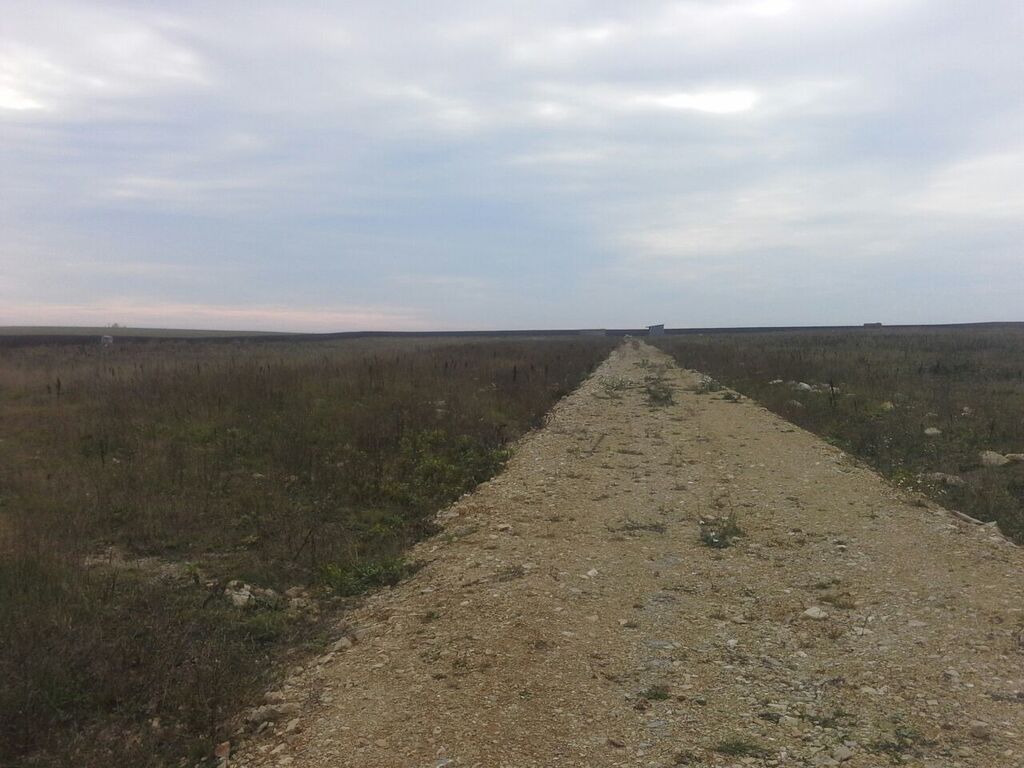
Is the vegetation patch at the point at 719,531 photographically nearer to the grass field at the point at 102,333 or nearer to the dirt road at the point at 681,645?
the dirt road at the point at 681,645

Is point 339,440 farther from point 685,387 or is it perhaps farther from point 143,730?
point 685,387

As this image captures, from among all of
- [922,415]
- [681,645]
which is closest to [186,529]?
[681,645]

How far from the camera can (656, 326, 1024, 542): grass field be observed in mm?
9252

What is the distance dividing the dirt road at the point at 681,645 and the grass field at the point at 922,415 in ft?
4.44

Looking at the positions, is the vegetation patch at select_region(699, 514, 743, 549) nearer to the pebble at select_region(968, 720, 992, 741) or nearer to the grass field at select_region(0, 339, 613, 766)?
the grass field at select_region(0, 339, 613, 766)

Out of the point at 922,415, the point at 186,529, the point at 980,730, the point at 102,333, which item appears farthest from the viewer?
the point at 102,333

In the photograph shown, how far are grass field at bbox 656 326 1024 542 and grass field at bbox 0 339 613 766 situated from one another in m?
5.95

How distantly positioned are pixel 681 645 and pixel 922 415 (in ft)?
40.0

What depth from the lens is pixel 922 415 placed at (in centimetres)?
1469

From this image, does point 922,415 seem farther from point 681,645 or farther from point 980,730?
point 980,730

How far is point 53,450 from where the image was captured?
10188 millimetres

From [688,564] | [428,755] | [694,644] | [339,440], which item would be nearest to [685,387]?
[339,440]

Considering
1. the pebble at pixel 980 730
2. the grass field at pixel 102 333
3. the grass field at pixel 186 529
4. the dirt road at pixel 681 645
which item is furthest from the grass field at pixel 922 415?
the grass field at pixel 102 333

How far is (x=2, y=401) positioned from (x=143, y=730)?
13.0m
